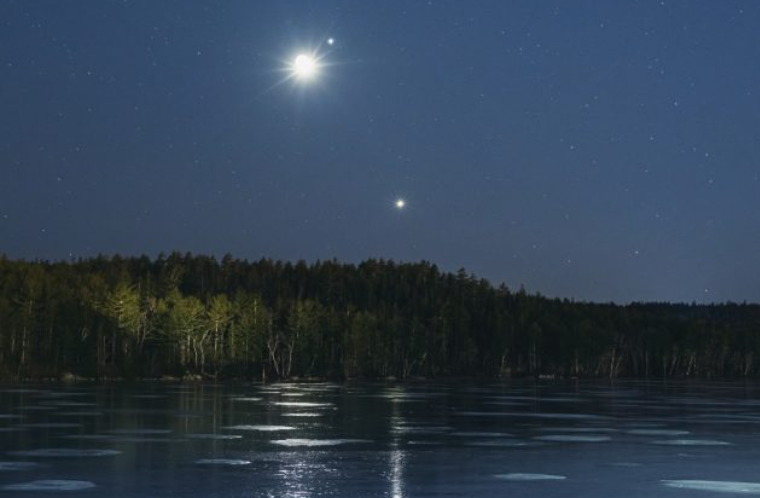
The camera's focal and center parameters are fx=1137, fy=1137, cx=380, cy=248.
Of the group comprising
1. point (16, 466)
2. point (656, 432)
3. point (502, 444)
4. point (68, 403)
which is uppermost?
point (68, 403)

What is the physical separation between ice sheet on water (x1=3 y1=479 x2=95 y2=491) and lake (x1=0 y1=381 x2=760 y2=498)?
0.14ft

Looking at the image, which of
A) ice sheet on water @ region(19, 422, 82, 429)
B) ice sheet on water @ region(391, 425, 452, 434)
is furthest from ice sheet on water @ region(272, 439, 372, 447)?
ice sheet on water @ region(19, 422, 82, 429)

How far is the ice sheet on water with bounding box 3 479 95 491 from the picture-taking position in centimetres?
2300

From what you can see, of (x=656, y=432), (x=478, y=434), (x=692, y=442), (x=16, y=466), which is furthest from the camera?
(x=656, y=432)

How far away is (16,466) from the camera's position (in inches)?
1066

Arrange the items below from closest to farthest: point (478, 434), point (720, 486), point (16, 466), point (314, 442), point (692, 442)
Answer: point (720, 486) < point (16, 466) < point (314, 442) < point (692, 442) < point (478, 434)

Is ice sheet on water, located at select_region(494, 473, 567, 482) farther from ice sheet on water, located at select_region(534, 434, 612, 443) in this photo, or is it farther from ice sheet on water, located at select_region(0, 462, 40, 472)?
ice sheet on water, located at select_region(0, 462, 40, 472)

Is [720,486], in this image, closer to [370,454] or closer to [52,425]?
[370,454]

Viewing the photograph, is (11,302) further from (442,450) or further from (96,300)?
(442,450)

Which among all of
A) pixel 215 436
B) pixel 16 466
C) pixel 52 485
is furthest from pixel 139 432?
pixel 52 485

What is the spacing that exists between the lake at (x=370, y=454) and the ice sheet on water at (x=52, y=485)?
1.6 inches

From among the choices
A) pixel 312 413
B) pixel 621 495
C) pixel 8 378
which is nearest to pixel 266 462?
pixel 621 495

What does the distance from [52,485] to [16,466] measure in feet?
12.8

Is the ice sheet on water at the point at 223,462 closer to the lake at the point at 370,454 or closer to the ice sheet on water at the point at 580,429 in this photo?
the lake at the point at 370,454
